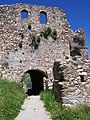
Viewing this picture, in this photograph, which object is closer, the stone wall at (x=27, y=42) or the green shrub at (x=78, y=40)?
the stone wall at (x=27, y=42)

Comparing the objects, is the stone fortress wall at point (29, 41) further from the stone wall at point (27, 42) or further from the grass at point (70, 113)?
the grass at point (70, 113)

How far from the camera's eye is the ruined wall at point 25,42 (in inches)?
Result: 870

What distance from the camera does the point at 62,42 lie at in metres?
23.5

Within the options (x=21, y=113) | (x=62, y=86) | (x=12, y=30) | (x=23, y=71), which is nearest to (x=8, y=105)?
(x=21, y=113)

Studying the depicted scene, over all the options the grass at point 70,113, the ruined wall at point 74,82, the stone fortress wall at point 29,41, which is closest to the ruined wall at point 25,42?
the stone fortress wall at point 29,41

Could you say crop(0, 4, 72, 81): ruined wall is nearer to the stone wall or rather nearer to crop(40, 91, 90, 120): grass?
the stone wall

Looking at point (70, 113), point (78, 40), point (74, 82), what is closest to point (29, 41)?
point (78, 40)

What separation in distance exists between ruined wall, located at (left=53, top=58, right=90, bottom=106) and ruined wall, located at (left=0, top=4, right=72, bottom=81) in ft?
34.1

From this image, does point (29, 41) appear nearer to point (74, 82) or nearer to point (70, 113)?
point (74, 82)

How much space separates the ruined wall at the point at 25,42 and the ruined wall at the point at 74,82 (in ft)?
34.1

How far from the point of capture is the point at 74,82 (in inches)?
459

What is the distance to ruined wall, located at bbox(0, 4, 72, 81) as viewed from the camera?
22.1 metres

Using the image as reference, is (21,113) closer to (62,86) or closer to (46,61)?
(62,86)

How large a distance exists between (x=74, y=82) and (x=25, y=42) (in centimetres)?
1160
